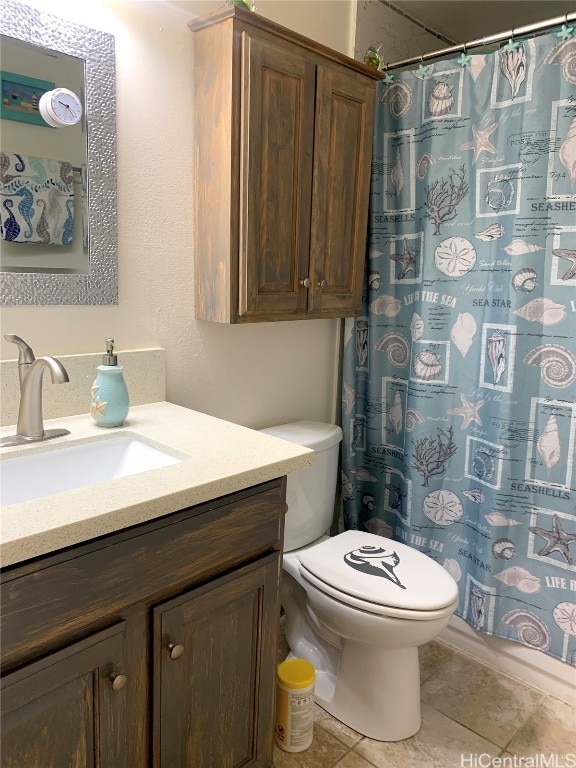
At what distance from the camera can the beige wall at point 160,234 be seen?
1.40 meters

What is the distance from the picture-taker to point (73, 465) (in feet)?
4.22

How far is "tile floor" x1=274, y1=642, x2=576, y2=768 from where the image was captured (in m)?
1.56

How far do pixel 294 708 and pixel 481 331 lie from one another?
3.92 ft

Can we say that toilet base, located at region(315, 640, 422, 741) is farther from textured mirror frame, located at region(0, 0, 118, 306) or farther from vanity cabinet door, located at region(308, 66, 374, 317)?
textured mirror frame, located at region(0, 0, 118, 306)

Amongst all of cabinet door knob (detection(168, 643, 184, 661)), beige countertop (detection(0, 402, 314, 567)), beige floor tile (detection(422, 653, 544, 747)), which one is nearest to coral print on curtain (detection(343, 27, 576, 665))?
beige floor tile (detection(422, 653, 544, 747))

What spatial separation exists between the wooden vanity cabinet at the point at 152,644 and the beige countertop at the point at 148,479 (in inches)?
1.6

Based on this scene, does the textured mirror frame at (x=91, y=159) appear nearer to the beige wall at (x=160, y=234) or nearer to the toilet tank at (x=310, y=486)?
the beige wall at (x=160, y=234)

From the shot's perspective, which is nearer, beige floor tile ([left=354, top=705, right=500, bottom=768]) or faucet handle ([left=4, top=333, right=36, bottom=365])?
faucet handle ([left=4, top=333, right=36, bottom=365])

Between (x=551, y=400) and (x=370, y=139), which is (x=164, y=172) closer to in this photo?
(x=370, y=139)

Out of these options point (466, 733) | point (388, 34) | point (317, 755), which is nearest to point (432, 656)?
point (466, 733)

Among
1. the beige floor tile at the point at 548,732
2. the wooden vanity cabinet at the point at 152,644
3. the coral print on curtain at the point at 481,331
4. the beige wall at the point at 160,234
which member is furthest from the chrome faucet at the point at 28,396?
the beige floor tile at the point at 548,732

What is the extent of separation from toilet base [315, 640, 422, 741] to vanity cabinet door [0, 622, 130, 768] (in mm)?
Result: 784

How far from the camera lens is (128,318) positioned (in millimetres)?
1527

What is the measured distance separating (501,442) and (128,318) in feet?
3.77
